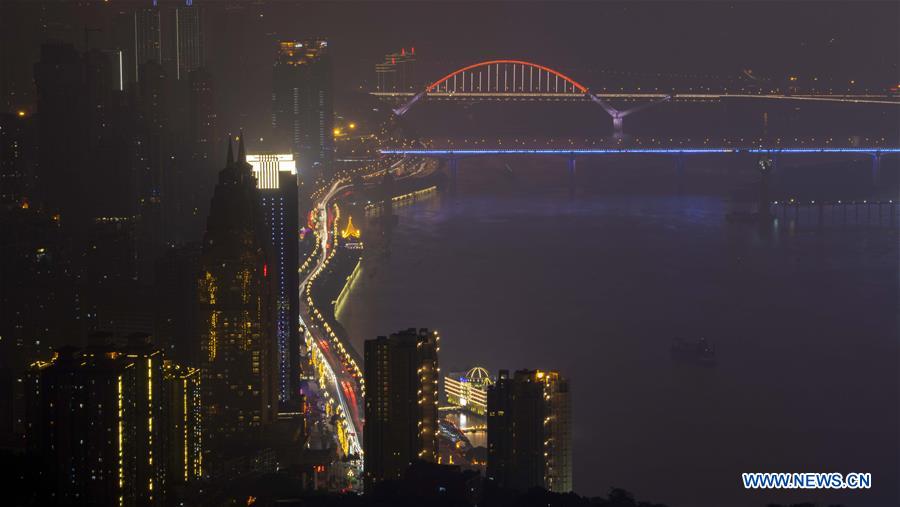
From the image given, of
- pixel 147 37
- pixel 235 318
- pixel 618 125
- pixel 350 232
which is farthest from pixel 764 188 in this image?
pixel 235 318

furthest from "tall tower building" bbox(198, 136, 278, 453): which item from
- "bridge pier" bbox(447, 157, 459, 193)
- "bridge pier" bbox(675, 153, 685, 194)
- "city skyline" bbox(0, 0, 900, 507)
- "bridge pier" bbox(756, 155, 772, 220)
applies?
"bridge pier" bbox(675, 153, 685, 194)

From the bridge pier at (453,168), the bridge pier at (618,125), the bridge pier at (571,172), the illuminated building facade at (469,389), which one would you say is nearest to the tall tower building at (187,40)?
the illuminated building facade at (469,389)

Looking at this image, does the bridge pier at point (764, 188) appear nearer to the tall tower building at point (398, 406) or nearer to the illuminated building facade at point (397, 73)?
the illuminated building facade at point (397, 73)

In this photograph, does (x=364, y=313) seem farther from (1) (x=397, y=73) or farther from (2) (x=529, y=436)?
(1) (x=397, y=73)

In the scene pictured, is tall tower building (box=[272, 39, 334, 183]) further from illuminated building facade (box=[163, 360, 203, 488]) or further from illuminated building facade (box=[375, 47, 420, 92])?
illuminated building facade (box=[163, 360, 203, 488])

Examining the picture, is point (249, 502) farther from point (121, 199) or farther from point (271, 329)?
point (121, 199)
